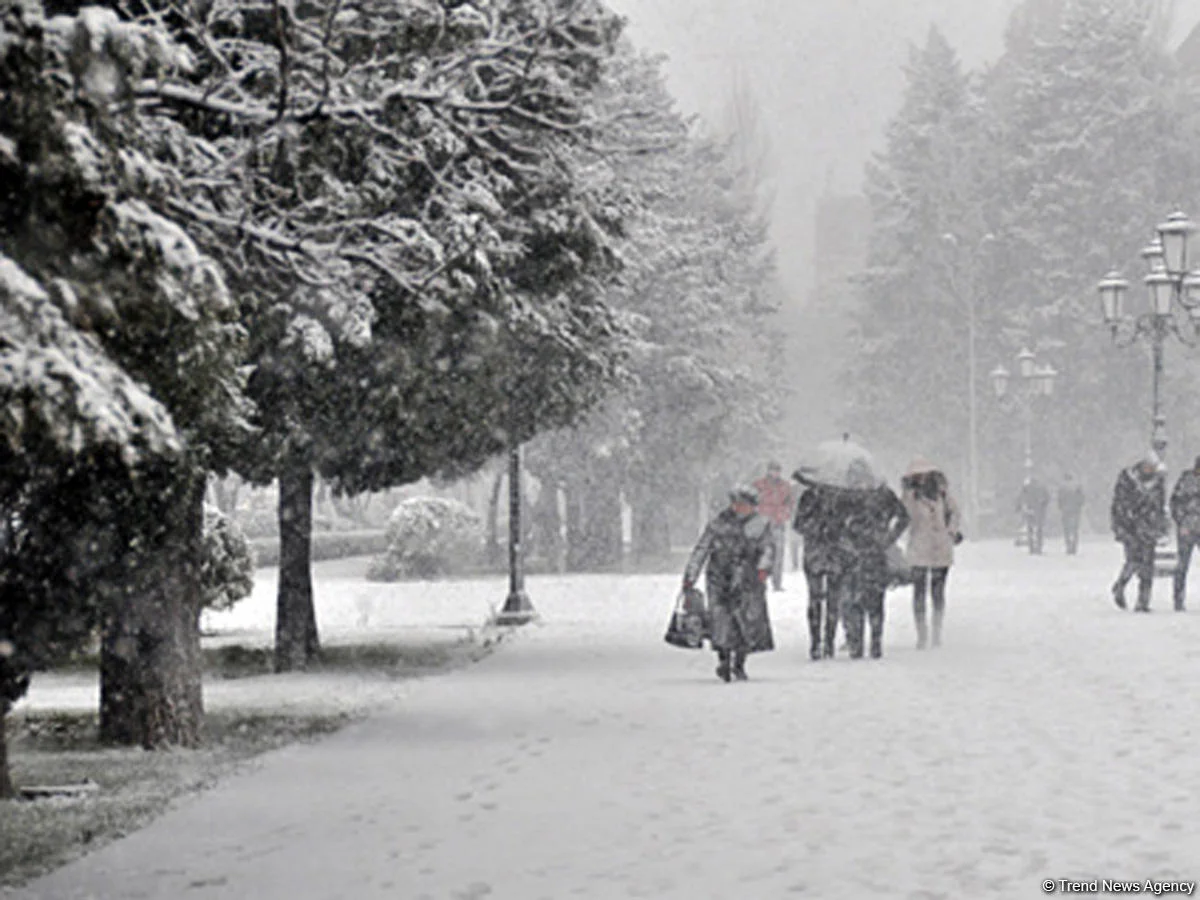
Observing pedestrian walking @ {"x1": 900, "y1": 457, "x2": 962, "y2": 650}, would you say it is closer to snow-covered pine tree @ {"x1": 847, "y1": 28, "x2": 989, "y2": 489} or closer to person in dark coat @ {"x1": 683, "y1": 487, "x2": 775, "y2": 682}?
person in dark coat @ {"x1": 683, "y1": 487, "x2": 775, "y2": 682}

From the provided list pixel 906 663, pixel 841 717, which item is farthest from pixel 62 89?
pixel 906 663

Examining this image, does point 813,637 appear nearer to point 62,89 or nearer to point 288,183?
point 288,183

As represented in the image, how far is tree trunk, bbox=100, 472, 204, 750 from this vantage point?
12406 millimetres

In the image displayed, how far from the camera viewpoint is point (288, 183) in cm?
1078

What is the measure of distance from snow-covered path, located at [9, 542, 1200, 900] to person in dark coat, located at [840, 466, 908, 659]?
1.93ft

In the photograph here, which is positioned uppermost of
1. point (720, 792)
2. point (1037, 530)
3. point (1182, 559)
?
point (1037, 530)

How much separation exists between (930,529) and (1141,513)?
4123mm

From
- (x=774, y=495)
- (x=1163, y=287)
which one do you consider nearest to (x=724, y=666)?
(x=774, y=495)

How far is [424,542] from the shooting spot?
38812 mm

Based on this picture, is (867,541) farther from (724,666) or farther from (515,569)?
(515,569)

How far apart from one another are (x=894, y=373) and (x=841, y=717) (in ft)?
180

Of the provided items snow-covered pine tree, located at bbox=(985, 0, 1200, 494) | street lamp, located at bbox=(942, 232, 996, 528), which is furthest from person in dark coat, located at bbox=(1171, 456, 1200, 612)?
street lamp, located at bbox=(942, 232, 996, 528)

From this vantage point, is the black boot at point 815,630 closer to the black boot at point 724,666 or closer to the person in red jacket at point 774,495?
the black boot at point 724,666

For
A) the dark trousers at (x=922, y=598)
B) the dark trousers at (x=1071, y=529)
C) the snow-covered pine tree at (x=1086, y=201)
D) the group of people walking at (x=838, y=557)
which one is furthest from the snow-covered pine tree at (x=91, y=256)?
the snow-covered pine tree at (x=1086, y=201)
